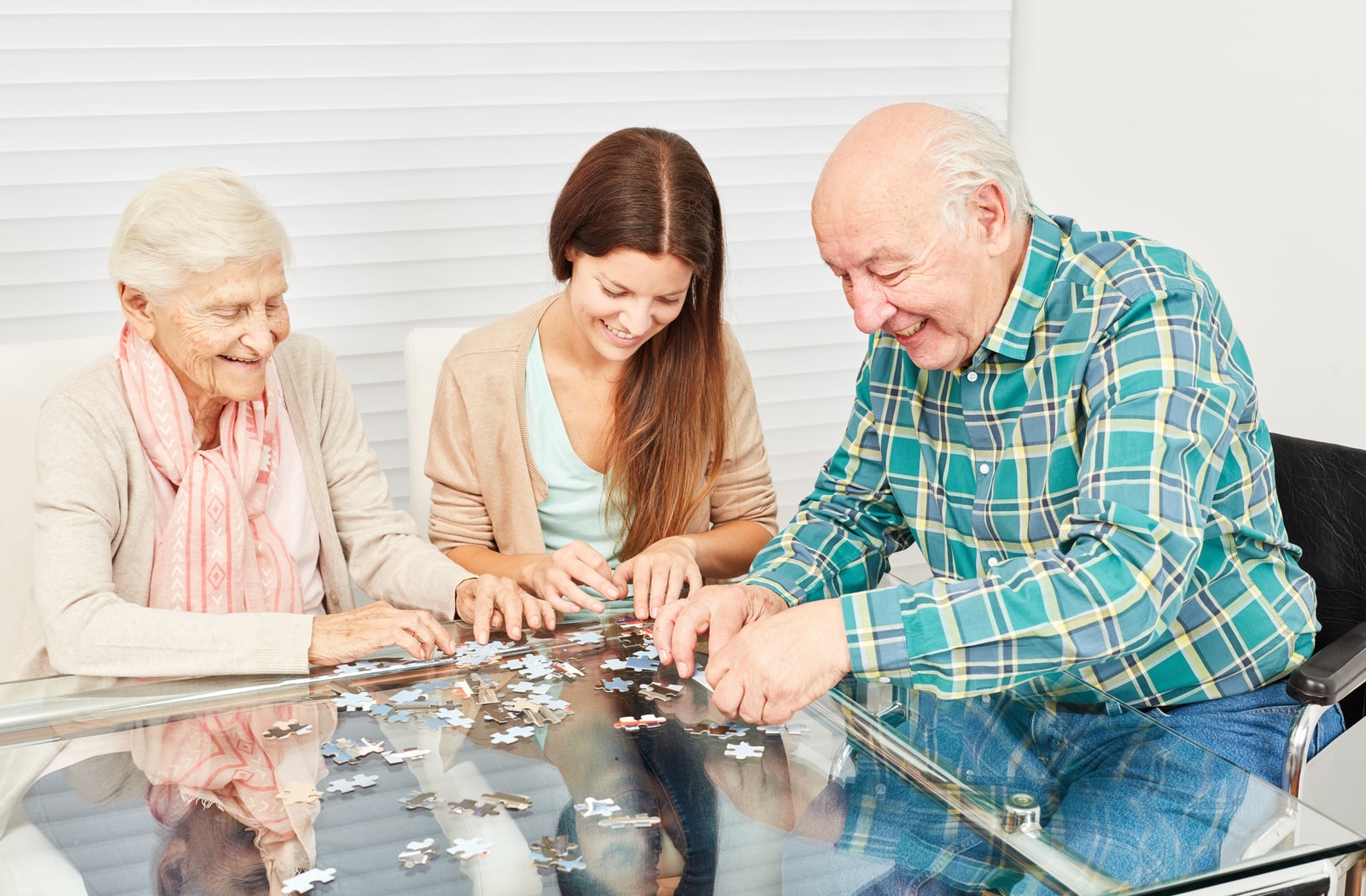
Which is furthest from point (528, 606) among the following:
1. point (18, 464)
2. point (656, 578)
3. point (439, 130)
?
point (439, 130)

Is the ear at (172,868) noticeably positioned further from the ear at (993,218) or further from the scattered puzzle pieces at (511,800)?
the ear at (993,218)

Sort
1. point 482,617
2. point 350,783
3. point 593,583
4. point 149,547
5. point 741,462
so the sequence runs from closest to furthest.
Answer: point 350,783
point 482,617
point 593,583
point 149,547
point 741,462

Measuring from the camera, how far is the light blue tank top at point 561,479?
2.92 m

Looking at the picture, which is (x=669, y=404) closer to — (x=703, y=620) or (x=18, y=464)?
(x=703, y=620)

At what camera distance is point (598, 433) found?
294 cm

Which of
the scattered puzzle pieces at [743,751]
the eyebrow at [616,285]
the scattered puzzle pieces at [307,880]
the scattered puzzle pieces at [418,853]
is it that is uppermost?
the eyebrow at [616,285]

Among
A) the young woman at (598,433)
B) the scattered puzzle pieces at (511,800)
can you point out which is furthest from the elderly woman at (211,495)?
the scattered puzzle pieces at (511,800)

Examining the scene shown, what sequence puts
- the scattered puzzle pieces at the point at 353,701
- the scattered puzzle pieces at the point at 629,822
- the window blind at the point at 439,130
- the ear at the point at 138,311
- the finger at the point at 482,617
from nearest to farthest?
the scattered puzzle pieces at the point at 629,822 → the scattered puzzle pieces at the point at 353,701 → the finger at the point at 482,617 → the ear at the point at 138,311 → the window blind at the point at 439,130

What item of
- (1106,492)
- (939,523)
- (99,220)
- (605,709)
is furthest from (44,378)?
(1106,492)

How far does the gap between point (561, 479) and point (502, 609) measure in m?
0.64

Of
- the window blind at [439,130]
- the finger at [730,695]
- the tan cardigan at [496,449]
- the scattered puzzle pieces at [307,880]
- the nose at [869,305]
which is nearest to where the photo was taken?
the scattered puzzle pieces at [307,880]

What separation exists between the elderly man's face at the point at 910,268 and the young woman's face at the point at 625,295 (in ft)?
1.83

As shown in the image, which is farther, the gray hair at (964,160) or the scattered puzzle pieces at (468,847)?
the gray hair at (964,160)

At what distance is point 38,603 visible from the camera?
2.20 m
